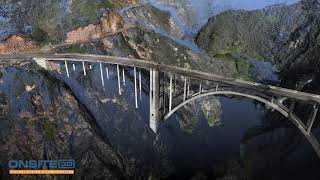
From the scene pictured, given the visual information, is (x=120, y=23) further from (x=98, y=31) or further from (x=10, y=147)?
(x=10, y=147)

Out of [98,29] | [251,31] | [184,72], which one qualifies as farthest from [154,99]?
[251,31]

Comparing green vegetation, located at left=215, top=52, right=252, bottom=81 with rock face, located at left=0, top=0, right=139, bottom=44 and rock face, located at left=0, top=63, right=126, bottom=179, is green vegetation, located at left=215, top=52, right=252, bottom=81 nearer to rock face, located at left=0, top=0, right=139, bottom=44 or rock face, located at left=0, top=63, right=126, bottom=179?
rock face, located at left=0, top=0, right=139, bottom=44

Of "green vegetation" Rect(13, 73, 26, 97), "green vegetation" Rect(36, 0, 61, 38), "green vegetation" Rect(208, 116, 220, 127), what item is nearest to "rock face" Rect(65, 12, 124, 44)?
"green vegetation" Rect(36, 0, 61, 38)

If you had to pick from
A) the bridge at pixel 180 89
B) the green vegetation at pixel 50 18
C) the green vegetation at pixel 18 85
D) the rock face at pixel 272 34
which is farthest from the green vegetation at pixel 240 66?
the green vegetation at pixel 18 85

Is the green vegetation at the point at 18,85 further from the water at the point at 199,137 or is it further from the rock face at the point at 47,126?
the water at the point at 199,137

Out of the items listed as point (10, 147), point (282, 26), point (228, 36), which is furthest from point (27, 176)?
point (282, 26)

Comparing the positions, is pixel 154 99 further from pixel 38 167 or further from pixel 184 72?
pixel 38 167
